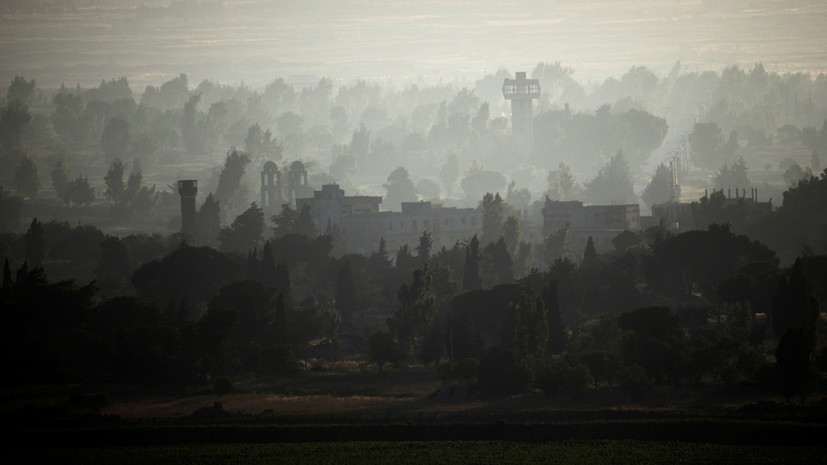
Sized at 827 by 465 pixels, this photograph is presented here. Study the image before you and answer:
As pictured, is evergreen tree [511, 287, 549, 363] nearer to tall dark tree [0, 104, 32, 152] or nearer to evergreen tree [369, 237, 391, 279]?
evergreen tree [369, 237, 391, 279]

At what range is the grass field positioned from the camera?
52688mm

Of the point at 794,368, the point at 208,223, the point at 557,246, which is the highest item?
the point at 208,223

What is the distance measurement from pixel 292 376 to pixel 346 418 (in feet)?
44.4

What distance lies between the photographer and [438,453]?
54875mm

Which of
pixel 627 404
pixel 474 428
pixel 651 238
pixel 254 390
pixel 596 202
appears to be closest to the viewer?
pixel 474 428

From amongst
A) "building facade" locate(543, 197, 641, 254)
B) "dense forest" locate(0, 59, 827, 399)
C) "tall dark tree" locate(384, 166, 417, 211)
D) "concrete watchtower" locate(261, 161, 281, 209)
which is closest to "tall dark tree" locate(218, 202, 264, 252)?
"dense forest" locate(0, 59, 827, 399)

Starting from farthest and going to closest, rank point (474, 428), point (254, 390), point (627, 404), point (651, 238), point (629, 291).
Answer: point (651, 238) → point (629, 291) → point (254, 390) → point (627, 404) → point (474, 428)

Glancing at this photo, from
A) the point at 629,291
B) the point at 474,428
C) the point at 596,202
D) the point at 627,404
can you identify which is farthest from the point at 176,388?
the point at 596,202

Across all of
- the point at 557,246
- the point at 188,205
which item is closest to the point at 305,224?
the point at 188,205

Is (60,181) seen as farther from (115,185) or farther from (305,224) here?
(305,224)

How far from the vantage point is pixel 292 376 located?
238ft

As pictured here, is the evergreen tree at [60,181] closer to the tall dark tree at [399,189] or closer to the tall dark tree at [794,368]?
the tall dark tree at [399,189]

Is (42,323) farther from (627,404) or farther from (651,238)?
(651,238)

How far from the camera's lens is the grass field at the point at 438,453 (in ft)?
173
